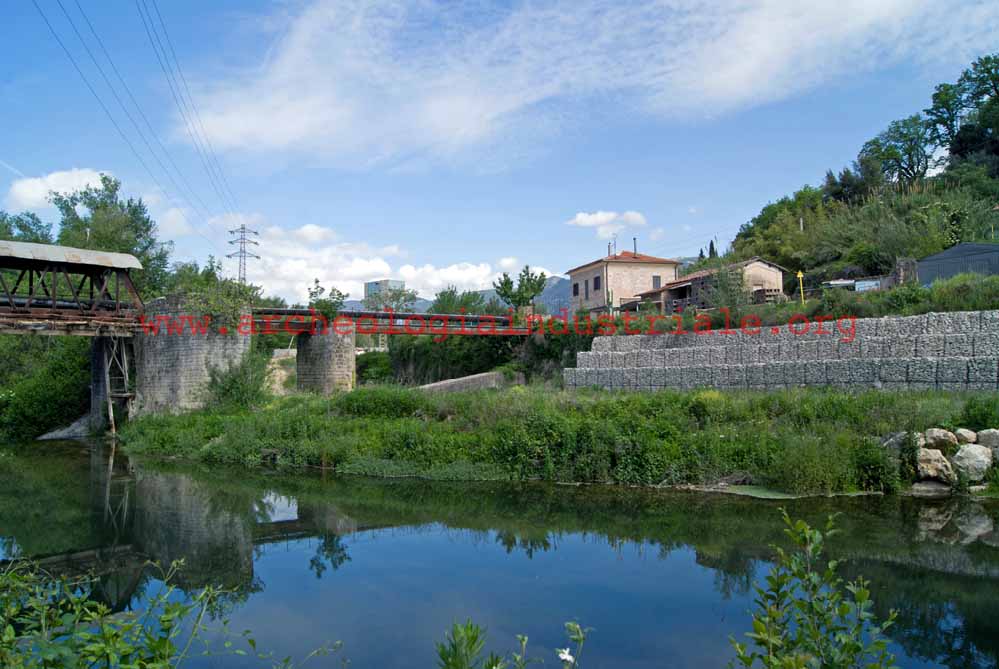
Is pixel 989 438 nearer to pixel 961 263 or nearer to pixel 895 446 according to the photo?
pixel 895 446

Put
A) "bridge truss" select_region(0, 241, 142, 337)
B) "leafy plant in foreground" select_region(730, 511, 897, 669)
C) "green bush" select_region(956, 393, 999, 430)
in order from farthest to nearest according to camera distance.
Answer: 1. "bridge truss" select_region(0, 241, 142, 337)
2. "green bush" select_region(956, 393, 999, 430)
3. "leafy plant in foreground" select_region(730, 511, 897, 669)

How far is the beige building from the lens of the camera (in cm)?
4684

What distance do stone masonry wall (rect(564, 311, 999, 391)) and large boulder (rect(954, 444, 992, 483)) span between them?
3.32m

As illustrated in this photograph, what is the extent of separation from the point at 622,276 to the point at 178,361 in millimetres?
30457

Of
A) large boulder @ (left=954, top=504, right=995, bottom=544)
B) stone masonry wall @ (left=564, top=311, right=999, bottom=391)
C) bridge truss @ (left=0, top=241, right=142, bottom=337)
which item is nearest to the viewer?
large boulder @ (left=954, top=504, right=995, bottom=544)

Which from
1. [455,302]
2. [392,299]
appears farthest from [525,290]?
[392,299]

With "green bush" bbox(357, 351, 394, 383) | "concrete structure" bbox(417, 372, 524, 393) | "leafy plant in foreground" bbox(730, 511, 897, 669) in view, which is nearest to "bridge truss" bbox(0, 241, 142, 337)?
"concrete structure" bbox(417, 372, 524, 393)

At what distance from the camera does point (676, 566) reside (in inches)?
352

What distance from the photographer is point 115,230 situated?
4362cm

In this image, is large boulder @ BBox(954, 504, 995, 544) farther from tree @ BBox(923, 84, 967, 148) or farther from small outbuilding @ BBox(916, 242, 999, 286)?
tree @ BBox(923, 84, 967, 148)

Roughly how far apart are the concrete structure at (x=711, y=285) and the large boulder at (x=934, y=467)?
1712 centimetres

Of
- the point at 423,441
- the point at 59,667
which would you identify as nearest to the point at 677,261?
the point at 423,441

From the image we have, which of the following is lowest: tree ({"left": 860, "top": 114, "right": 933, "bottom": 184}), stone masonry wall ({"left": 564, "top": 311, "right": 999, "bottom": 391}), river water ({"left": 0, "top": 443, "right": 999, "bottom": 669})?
river water ({"left": 0, "top": 443, "right": 999, "bottom": 669})

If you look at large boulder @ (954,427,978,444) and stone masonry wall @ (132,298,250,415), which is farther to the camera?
stone masonry wall @ (132,298,250,415)
